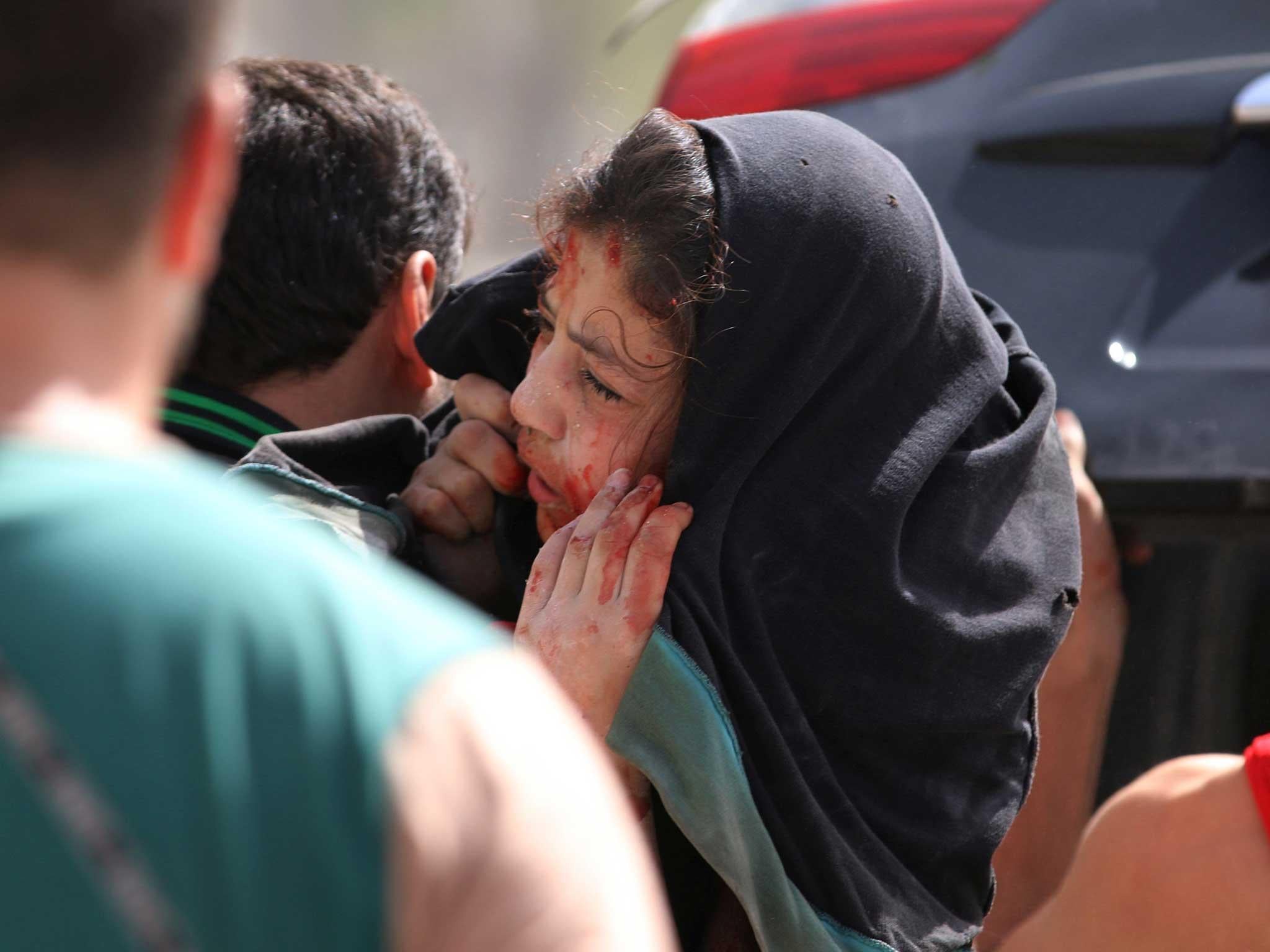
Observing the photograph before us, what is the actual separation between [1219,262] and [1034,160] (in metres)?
0.36

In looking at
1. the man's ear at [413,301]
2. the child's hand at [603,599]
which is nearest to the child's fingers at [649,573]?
the child's hand at [603,599]

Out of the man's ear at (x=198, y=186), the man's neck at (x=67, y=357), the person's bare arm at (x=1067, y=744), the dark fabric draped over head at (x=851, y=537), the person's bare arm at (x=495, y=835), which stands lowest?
the person's bare arm at (x=1067, y=744)

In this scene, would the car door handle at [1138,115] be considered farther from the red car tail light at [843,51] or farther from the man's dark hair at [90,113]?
the man's dark hair at [90,113]

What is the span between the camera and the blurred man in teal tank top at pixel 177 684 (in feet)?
2.65

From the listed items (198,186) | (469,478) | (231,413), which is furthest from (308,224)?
(198,186)

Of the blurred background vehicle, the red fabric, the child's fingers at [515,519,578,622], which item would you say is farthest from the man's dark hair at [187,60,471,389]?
the red fabric

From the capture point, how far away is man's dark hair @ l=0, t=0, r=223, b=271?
839 millimetres

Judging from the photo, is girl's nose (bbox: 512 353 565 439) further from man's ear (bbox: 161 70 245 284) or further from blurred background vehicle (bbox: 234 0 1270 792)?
man's ear (bbox: 161 70 245 284)

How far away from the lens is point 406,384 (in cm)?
251

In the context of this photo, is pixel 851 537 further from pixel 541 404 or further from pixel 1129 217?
pixel 1129 217

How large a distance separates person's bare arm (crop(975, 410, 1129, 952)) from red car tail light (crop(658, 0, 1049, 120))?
0.95 metres

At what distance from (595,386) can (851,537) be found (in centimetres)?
40

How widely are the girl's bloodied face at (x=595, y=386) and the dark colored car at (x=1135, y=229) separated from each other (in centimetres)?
84

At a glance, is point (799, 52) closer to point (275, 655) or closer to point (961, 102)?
point (961, 102)
